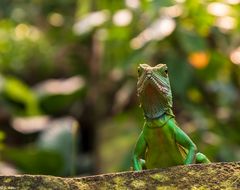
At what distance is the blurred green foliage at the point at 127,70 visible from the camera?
21.6 feet

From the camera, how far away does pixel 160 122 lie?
11.7 feet

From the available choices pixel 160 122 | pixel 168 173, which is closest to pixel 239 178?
pixel 168 173

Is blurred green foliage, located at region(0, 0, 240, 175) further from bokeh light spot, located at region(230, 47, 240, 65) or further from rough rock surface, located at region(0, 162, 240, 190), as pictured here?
rough rock surface, located at region(0, 162, 240, 190)

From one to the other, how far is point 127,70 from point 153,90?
13.8 feet

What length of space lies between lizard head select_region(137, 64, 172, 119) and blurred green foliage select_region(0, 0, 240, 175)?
4.33 feet

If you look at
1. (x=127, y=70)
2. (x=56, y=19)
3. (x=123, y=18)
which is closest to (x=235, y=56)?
(x=127, y=70)

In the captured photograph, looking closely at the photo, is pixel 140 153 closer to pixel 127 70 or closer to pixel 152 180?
pixel 152 180

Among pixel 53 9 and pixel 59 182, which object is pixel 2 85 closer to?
pixel 53 9

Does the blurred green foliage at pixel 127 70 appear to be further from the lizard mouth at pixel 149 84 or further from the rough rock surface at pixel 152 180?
the rough rock surface at pixel 152 180

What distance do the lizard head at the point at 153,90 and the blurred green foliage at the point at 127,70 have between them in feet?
4.33

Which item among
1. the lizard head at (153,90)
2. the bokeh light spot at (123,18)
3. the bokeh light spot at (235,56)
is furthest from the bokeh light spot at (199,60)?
the lizard head at (153,90)

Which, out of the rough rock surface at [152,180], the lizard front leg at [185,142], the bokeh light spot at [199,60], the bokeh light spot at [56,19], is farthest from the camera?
the bokeh light spot at [56,19]

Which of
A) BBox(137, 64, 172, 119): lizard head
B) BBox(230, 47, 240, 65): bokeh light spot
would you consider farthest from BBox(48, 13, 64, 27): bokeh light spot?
BBox(137, 64, 172, 119): lizard head

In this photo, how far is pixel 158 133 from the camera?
3543mm
